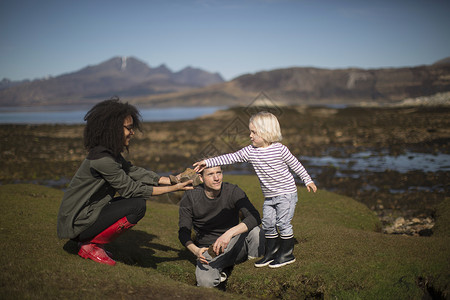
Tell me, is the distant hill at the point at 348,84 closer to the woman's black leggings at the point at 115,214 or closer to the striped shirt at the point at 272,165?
the striped shirt at the point at 272,165

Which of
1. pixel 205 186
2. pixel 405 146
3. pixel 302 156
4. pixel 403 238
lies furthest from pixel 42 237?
pixel 405 146

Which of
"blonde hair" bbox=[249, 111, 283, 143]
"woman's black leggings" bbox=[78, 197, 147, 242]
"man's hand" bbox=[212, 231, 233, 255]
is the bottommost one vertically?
"man's hand" bbox=[212, 231, 233, 255]

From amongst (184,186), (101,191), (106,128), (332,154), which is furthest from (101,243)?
(332,154)

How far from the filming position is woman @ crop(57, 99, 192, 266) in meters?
5.21

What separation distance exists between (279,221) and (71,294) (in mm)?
3063

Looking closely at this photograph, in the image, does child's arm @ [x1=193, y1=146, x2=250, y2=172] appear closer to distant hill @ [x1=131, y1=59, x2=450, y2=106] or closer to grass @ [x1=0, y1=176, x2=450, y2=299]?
grass @ [x1=0, y1=176, x2=450, y2=299]

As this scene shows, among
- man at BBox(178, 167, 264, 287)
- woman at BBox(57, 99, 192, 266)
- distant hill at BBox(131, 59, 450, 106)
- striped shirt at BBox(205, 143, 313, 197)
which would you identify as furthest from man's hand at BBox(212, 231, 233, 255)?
distant hill at BBox(131, 59, 450, 106)

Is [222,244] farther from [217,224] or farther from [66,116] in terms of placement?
[66,116]

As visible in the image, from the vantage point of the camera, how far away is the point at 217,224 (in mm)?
6094

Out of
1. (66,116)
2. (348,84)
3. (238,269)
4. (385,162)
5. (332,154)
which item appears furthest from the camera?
(348,84)

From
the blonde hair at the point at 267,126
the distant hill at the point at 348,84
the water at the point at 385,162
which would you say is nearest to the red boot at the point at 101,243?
the blonde hair at the point at 267,126

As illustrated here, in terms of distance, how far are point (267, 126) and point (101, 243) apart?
313 cm

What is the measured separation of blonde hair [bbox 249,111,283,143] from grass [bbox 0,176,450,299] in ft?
6.45

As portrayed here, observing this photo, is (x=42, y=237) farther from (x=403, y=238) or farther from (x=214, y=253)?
(x=403, y=238)
